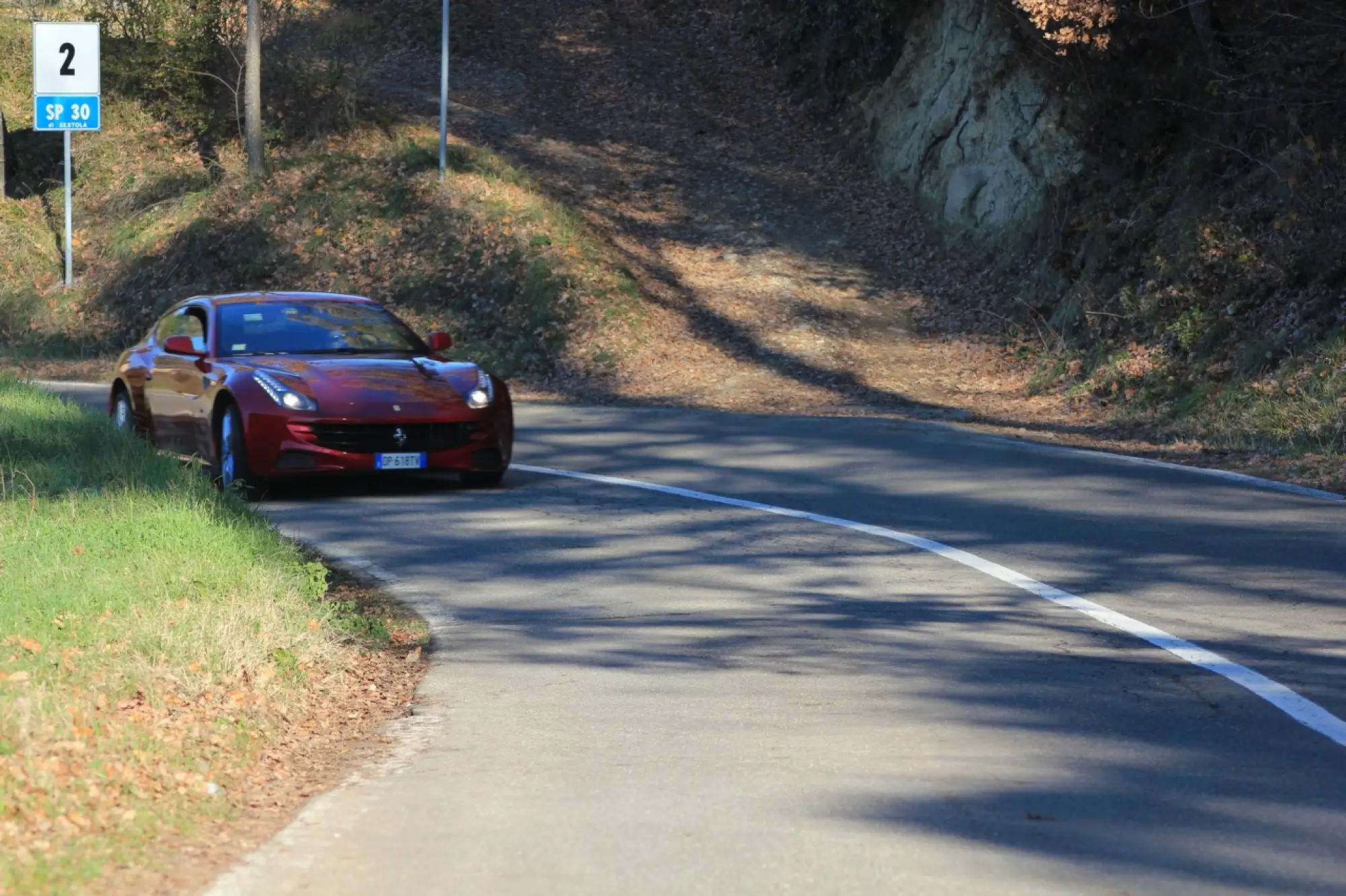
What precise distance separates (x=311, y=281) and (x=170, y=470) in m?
17.3

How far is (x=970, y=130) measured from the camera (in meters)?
28.1

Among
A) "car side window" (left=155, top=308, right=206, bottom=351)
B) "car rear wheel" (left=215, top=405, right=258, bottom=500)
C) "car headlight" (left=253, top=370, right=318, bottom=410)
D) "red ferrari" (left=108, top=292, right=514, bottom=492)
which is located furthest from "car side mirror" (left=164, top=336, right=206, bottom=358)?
"car headlight" (left=253, top=370, right=318, bottom=410)

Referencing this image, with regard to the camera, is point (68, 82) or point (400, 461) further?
point (68, 82)

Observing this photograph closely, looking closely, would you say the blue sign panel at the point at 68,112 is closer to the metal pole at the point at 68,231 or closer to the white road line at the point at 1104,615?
the metal pole at the point at 68,231

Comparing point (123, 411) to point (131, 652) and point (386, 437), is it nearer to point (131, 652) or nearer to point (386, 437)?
point (386, 437)

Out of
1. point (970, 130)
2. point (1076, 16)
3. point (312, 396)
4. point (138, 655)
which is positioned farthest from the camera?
point (970, 130)

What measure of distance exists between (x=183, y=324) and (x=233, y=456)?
2416 millimetres

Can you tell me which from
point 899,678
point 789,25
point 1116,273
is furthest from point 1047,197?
point 899,678

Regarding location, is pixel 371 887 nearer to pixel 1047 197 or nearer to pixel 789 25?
pixel 1047 197

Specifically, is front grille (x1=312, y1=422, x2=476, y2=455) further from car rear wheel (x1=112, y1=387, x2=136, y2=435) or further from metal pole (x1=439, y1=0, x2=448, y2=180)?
metal pole (x1=439, y1=0, x2=448, y2=180)

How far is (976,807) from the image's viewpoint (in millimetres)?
5574

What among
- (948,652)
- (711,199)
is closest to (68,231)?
(711,199)

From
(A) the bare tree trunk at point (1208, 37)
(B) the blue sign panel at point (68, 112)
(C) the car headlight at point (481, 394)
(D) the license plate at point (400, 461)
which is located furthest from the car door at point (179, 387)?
(B) the blue sign panel at point (68, 112)

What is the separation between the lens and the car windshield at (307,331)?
46.9ft
